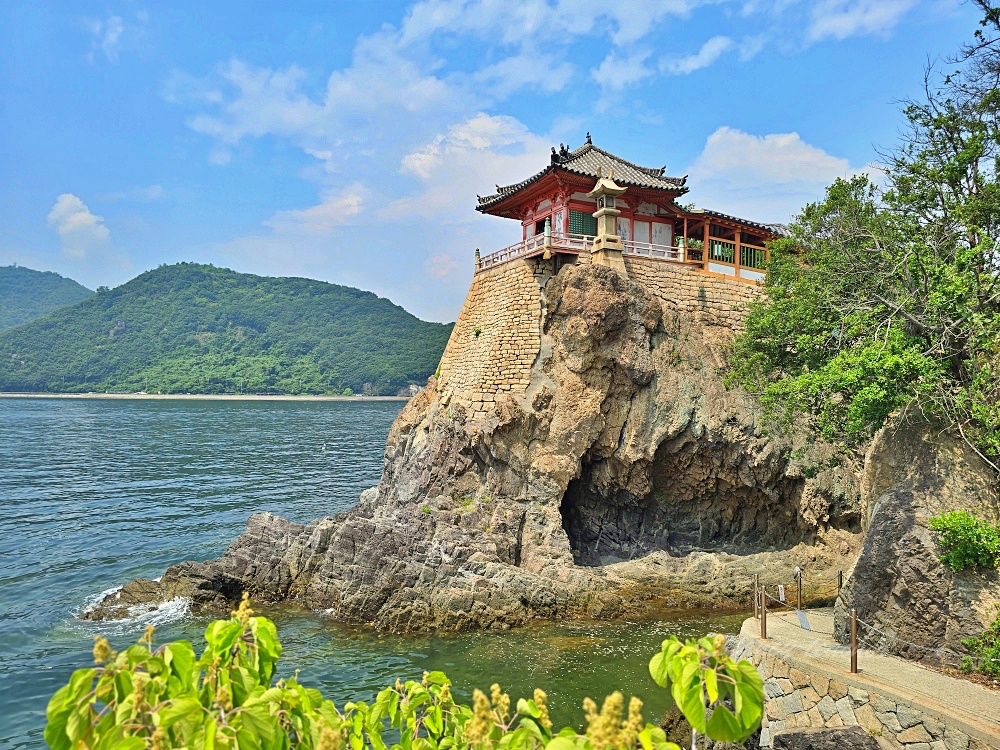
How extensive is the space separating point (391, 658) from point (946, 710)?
42.6 feet

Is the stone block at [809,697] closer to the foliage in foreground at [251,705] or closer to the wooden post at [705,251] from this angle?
the foliage in foreground at [251,705]

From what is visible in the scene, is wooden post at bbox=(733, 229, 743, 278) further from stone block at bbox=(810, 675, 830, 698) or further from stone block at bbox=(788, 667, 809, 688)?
stone block at bbox=(810, 675, 830, 698)

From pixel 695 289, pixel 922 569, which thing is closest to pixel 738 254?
pixel 695 289

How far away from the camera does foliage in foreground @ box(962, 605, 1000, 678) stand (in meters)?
10.5

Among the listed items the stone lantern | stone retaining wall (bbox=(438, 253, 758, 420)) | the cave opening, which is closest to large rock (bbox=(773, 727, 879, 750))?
the cave opening

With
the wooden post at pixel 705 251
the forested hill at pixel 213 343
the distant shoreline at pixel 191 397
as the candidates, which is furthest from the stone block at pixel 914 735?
the forested hill at pixel 213 343

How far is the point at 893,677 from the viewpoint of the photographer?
1083cm

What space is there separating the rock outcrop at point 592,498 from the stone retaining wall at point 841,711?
8.47 metres

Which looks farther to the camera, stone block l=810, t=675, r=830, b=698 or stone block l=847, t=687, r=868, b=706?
stone block l=810, t=675, r=830, b=698

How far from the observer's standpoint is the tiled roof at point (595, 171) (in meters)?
26.5

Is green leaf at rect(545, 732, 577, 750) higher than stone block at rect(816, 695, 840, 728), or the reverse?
green leaf at rect(545, 732, 577, 750)

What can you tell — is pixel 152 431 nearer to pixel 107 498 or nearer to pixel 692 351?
pixel 107 498

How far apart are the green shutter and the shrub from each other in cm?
1879

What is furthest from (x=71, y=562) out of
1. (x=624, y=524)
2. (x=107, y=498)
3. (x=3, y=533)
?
(x=624, y=524)
